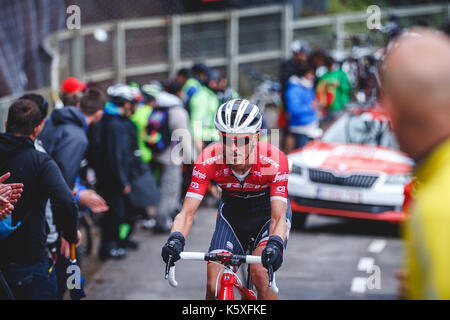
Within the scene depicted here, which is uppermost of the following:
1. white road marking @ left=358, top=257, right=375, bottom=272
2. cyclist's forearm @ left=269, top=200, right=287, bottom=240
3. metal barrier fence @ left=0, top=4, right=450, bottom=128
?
metal barrier fence @ left=0, top=4, right=450, bottom=128

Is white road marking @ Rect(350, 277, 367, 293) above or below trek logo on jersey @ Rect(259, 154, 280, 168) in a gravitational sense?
below

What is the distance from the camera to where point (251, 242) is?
5.79 m

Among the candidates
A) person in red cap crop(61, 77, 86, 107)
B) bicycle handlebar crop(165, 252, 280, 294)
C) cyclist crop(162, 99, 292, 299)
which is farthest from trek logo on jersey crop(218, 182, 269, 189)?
person in red cap crop(61, 77, 86, 107)

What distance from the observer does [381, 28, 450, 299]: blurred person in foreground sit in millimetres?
2027

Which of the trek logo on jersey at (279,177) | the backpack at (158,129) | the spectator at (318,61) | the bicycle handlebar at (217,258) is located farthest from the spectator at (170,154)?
the bicycle handlebar at (217,258)

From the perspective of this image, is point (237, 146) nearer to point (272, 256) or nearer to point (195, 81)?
point (272, 256)

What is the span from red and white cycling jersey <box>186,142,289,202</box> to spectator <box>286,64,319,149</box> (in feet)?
28.0

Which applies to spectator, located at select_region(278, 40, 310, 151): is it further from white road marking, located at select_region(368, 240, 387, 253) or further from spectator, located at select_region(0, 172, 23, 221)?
spectator, located at select_region(0, 172, 23, 221)

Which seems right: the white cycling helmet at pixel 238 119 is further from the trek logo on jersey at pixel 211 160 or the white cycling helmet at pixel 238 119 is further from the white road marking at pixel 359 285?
the white road marking at pixel 359 285

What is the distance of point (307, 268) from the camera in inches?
390

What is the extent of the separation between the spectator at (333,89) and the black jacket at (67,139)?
10235 millimetres

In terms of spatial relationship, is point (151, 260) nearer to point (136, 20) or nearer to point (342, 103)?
point (342, 103)

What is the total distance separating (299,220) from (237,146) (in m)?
6.96

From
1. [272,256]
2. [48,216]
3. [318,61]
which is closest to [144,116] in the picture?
[48,216]
